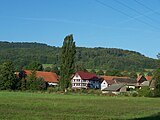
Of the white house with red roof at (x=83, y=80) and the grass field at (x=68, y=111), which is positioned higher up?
the white house with red roof at (x=83, y=80)

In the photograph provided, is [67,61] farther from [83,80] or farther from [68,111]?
[68,111]

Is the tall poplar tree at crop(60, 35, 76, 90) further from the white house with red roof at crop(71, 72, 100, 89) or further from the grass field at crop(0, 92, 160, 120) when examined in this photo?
the white house with red roof at crop(71, 72, 100, 89)

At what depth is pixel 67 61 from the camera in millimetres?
91688

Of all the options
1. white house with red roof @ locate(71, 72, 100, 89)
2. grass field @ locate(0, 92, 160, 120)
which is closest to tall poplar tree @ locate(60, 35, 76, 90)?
grass field @ locate(0, 92, 160, 120)

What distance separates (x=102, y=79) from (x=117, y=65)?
44296 millimetres

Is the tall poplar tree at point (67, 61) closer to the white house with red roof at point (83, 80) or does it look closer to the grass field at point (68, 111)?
the grass field at point (68, 111)

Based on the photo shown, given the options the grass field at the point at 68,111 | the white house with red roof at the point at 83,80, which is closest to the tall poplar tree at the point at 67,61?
the grass field at the point at 68,111

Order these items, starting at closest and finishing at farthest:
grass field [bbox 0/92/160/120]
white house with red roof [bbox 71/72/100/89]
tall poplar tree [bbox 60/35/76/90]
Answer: grass field [bbox 0/92/160/120], tall poplar tree [bbox 60/35/76/90], white house with red roof [bbox 71/72/100/89]

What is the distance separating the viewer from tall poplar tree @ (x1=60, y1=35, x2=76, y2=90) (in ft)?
290

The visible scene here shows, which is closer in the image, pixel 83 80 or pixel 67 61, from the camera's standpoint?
pixel 67 61

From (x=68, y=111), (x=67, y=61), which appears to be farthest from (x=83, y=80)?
(x=68, y=111)

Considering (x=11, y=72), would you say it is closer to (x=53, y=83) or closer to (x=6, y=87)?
(x=6, y=87)

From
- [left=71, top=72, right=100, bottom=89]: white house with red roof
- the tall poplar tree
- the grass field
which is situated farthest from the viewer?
[left=71, top=72, right=100, bottom=89]: white house with red roof

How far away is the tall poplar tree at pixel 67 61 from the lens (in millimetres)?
88500
